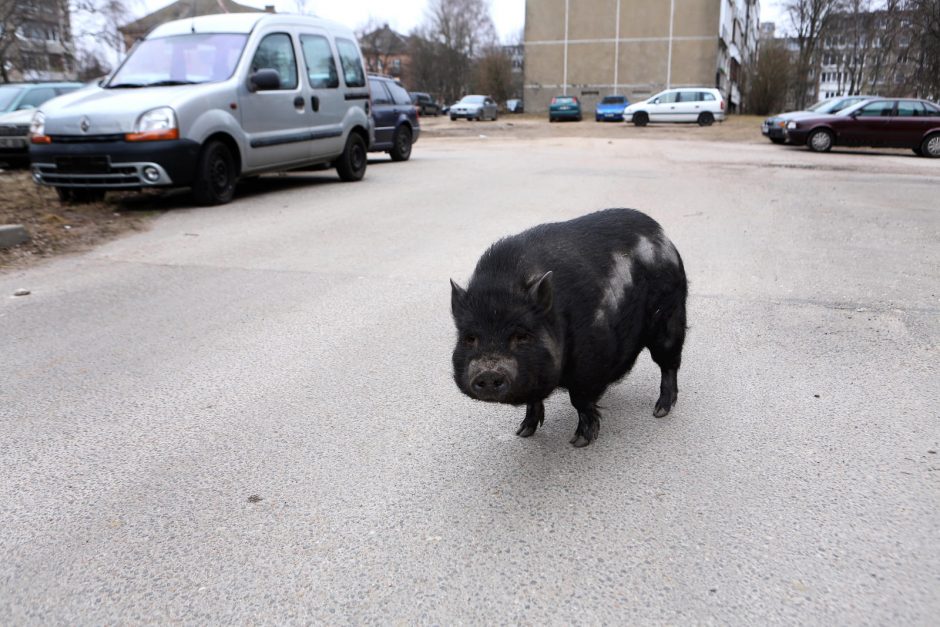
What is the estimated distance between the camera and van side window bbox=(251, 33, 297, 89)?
11.0 metres

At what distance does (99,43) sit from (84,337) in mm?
41406

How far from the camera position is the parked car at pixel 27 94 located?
16250 mm

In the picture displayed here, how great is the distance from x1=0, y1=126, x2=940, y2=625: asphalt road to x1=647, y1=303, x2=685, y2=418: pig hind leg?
0.09 meters

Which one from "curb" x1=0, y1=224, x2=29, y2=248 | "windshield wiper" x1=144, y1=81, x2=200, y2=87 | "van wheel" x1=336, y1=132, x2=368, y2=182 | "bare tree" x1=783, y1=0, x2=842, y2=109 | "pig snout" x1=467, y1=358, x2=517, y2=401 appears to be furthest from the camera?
"bare tree" x1=783, y1=0, x2=842, y2=109

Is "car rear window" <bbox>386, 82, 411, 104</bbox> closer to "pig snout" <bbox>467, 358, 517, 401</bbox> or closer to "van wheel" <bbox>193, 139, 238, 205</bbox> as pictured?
"van wheel" <bbox>193, 139, 238, 205</bbox>

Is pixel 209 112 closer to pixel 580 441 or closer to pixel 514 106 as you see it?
pixel 580 441

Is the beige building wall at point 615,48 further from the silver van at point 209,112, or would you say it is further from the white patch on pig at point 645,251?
the white patch on pig at point 645,251

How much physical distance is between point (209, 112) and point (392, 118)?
7818 millimetres

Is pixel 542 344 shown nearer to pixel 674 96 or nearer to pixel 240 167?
pixel 240 167

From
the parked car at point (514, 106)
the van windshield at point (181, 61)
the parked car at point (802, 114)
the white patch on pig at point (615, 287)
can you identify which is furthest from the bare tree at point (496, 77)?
the white patch on pig at point (615, 287)

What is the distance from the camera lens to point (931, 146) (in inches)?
835

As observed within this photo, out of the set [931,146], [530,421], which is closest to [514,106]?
[931,146]

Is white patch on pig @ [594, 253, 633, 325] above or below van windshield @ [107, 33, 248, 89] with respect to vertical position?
below

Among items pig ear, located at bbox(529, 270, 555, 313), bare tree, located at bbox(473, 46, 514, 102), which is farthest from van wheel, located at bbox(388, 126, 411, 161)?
bare tree, located at bbox(473, 46, 514, 102)
